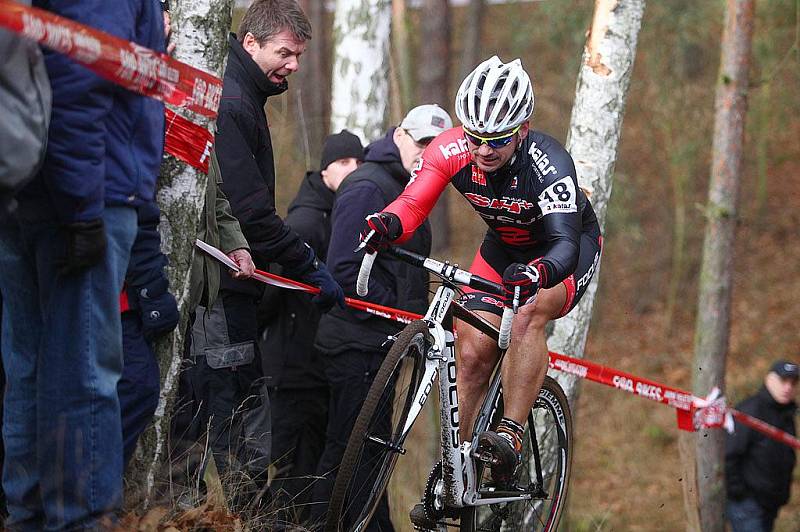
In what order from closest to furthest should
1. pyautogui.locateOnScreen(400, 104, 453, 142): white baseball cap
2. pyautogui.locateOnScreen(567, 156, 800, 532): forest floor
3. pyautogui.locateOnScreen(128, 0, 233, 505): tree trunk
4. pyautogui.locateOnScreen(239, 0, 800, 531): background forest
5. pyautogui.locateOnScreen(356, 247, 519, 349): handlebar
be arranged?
pyautogui.locateOnScreen(128, 0, 233, 505): tree trunk
pyautogui.locateOnScreen(356, 247, 519, 349): handlebar
pyautogui.locateOnScreen(400, 104, 453, 142): white baseball cap
pyautogui.locateOnScreen(567, 156, 800, 532): forest floor
pyautogui.locateOnScreen(239, 0, 800, 531): background forest

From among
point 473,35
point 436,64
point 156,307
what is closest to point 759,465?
point 156,307

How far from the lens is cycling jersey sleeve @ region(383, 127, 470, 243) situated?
5.28 meters

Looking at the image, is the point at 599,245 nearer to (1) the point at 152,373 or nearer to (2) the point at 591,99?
(2) the point at 591,99

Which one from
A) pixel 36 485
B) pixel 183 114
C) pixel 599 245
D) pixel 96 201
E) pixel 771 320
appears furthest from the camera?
pixel 771 320

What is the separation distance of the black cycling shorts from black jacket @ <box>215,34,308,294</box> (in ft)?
3.47

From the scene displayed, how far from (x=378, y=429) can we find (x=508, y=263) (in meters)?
1.54

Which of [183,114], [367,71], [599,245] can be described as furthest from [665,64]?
[183,114]

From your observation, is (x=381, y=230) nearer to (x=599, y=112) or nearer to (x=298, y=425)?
(x=298, y=425)

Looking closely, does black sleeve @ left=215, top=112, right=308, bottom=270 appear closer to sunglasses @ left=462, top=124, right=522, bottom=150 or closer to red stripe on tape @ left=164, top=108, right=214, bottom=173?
red stripe on tape @ left=164, top=108, right=214, bottom=173

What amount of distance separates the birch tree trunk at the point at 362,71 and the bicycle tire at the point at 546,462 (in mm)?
4017

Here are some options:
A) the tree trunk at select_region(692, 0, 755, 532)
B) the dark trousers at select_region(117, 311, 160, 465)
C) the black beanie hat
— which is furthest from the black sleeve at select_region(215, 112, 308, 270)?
the tree trunk at select_region(692, 0, 755, 532)

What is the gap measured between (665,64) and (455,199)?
759 cm

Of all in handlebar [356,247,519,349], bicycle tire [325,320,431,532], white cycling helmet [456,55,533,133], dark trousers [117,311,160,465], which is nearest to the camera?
dark trousers [117,311,160,465]

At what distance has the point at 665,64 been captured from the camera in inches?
855
